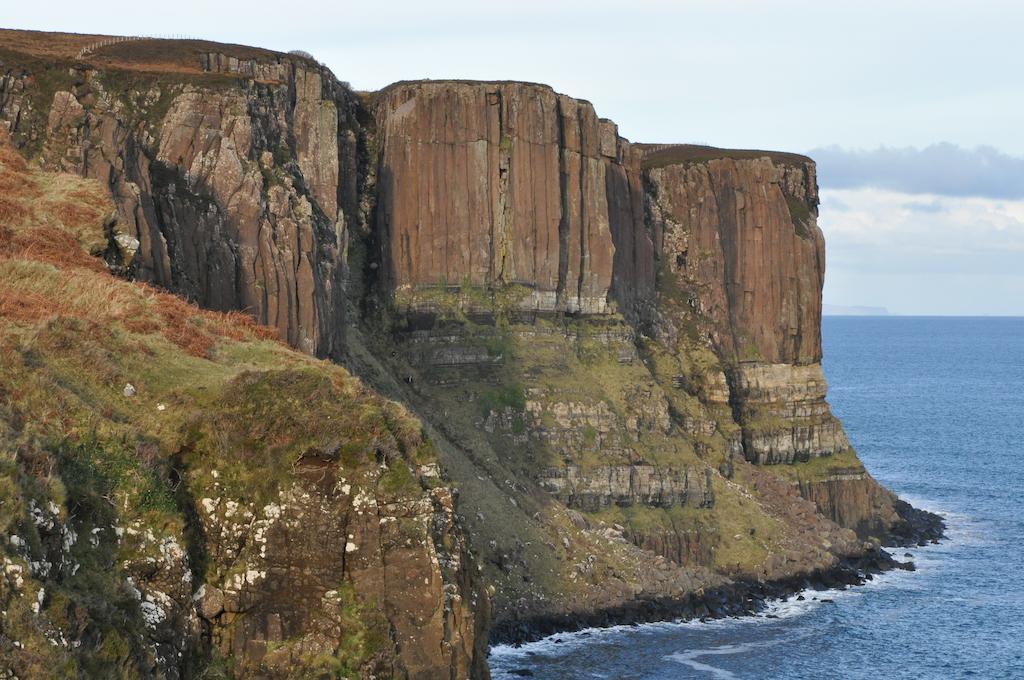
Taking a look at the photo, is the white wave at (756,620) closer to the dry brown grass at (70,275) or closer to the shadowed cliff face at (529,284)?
the shadowed cliff face at (529,284)

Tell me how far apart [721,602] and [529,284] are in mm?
25251

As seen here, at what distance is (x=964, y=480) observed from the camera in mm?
132375

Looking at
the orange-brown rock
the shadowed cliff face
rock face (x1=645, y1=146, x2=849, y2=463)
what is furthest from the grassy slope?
the orange-brown rock

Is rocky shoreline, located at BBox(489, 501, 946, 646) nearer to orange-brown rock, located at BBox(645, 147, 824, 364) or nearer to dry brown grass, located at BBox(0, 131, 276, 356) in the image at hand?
orange-brown rock, located at BBox(645, 147, 824, 364)

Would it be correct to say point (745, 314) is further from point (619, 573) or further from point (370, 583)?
point (370, 583)

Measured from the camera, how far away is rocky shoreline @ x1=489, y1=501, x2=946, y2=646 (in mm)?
73375

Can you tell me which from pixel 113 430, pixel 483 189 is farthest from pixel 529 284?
pixel 113 430

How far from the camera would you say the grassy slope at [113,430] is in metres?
28.1

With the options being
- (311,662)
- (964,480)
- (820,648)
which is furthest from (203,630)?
(964,480)

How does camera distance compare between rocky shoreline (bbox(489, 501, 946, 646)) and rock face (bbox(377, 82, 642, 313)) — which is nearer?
rocky shoreline (bbox(489, 501, 946, 646))

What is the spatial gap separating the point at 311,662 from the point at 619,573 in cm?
4813

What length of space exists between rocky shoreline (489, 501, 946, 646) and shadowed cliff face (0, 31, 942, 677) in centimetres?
33

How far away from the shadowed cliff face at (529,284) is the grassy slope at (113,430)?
6.38 meters

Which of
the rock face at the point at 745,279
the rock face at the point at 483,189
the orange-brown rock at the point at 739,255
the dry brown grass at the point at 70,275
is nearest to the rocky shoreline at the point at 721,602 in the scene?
the rock face at the point at 745,279
